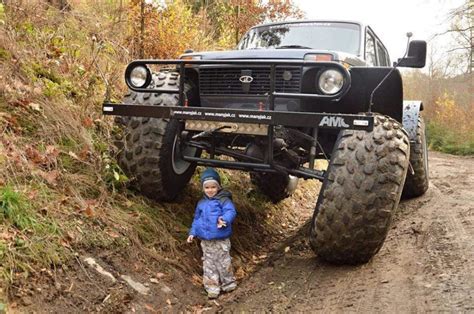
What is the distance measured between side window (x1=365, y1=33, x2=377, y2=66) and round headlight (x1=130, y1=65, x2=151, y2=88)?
2516 millimetres

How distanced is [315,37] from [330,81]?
6.05ft

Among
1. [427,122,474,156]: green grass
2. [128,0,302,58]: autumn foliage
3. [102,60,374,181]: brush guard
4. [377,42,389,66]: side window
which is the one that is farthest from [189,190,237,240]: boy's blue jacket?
[427,122,474,156]: green grass

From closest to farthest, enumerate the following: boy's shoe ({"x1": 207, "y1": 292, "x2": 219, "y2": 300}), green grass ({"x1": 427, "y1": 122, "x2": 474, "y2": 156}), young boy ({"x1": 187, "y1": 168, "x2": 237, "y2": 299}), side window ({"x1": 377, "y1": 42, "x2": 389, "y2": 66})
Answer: boy's shoe ({"x1": 207, "y1": 292, "x2": 219, "y2": 300}), young boy ({"x1": 187, "y1": 168, "x2": 237, "y2": 299}), side window ({"x1": 377, "y1": 42, "x2": 389, "y2": 66}), green grass ({"x1": 427, "y1": 122, "x2": 474, "y2": 156})

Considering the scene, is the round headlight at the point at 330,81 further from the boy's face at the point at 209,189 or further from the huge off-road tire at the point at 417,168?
the huge off-road tire at the point at 417,168

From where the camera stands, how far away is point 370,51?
588cm

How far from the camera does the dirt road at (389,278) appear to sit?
142 inches

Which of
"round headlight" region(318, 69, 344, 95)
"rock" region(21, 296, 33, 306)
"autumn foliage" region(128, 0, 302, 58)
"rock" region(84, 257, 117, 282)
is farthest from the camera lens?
"autumn foliage" region(128, 0, 302, 58)

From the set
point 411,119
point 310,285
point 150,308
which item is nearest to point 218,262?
point 310,285

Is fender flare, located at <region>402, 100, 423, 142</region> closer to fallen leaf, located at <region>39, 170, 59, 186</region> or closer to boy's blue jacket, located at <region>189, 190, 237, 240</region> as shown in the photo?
boy's blue jacket, located at <region>189, 190, 237, 240</region>

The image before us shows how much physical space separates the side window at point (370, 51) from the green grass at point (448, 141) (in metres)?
14.9

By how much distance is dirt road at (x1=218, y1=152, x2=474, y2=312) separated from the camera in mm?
3596

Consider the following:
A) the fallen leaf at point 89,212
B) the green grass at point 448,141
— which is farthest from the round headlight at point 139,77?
the green grass at point 448,141

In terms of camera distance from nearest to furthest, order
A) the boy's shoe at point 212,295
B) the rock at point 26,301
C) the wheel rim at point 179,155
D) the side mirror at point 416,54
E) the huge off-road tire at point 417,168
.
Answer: the rock at point 26,301 → the side mirror at point 416,54 → the boy's shoe at point 212,295 → the wheel rim at point 179,155 → the huge off-road tire at point 417,168

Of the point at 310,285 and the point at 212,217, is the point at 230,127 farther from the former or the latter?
the point at 310,285
